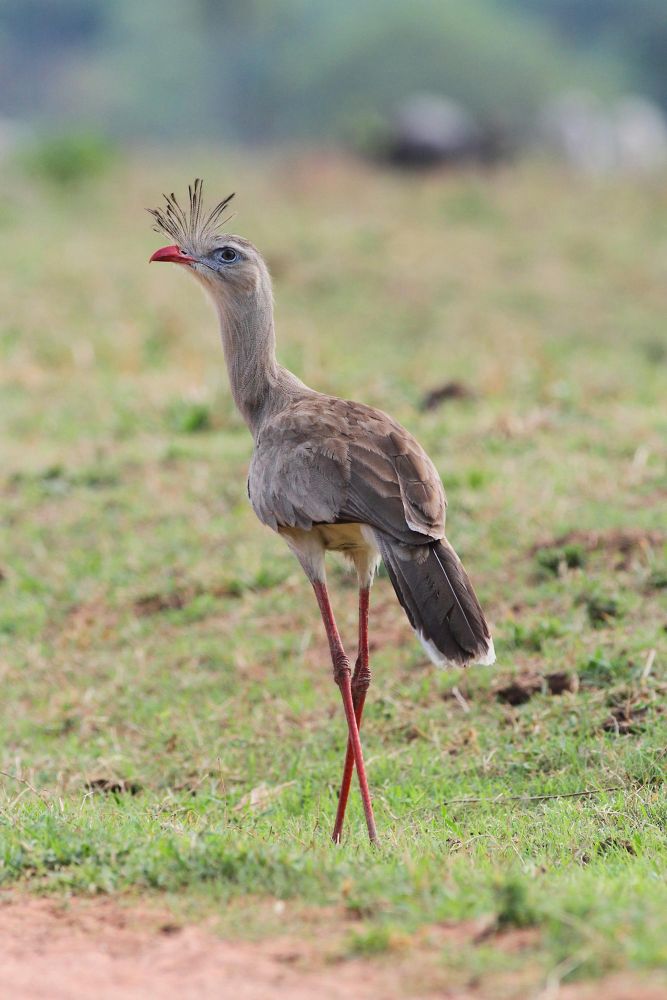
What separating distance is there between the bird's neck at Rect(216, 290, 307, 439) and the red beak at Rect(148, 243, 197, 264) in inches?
7.0

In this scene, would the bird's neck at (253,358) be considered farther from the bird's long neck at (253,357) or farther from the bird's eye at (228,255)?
the bird's eye at (228,255)

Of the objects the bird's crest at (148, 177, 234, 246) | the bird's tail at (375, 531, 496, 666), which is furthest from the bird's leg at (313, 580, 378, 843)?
the bird's crest at (148, 177, 234, 246)

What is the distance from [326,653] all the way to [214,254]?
175 cm

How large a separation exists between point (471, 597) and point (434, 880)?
93 centimetres

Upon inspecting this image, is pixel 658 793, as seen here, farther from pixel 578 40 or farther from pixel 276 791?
pixel 578 40

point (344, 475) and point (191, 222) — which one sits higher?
point (191, 222)

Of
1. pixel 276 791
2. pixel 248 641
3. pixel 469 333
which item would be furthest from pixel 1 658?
pixel 469 333

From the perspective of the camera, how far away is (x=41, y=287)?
11898mm

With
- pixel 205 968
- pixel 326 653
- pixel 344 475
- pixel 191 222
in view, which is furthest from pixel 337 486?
pixel 326 653

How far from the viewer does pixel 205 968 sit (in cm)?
266

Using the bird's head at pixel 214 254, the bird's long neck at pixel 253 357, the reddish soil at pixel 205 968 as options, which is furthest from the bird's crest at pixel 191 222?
the reddish soil at pixel 205 968

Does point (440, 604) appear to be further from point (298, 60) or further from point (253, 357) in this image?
point (298, 60)

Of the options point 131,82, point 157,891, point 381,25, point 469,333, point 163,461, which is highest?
point 381,25

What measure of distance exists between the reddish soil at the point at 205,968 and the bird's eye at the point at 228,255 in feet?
7.30
